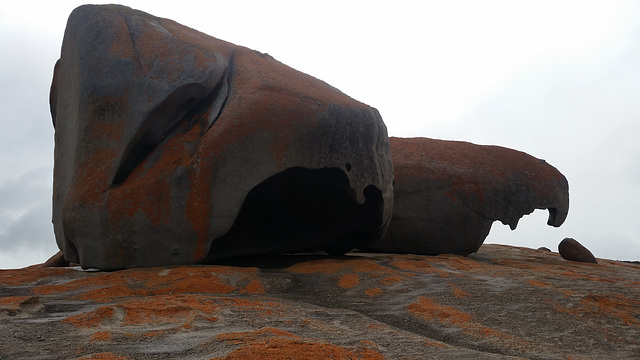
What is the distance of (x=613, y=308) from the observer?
378 cm

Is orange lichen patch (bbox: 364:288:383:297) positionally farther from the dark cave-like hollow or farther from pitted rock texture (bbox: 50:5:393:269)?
the dark cave-like hollow

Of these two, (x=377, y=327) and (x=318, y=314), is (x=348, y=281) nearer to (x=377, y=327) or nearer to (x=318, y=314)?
(x=318, y=314)

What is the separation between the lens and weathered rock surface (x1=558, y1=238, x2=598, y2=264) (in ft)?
30.2

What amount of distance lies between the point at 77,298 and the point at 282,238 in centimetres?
345

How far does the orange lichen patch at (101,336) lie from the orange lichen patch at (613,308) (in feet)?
9.58

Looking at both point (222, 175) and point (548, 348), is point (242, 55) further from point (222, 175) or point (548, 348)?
point (548, 348)

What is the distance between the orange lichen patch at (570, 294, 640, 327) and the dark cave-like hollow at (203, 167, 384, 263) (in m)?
3.18

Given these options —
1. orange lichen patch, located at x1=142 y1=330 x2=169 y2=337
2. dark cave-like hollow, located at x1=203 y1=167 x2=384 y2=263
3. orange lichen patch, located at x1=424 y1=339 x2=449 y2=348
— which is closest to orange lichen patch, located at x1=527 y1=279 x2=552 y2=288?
orange lichen patch, located at x1=424 y1=339 x2=449 y2=348

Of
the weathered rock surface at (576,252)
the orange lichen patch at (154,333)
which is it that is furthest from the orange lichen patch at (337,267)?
the weathered rock surface at (576,252)

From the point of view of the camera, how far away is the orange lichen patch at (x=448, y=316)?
10.6ft

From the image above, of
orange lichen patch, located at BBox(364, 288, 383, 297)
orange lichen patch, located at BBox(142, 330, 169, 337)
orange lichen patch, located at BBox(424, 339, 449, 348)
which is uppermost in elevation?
orange lichen patch, located at BBox(364, 288, 383, 297)

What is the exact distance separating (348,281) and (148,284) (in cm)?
180

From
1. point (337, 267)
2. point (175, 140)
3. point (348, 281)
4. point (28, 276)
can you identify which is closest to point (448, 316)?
point (348, 281)

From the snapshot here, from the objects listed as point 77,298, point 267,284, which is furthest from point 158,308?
point 267,284
